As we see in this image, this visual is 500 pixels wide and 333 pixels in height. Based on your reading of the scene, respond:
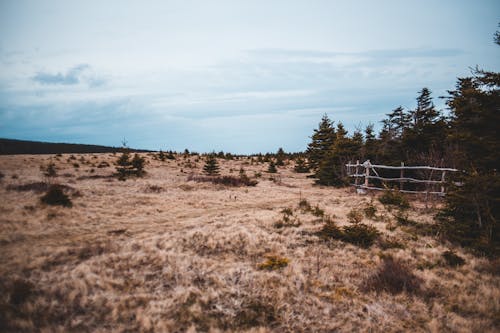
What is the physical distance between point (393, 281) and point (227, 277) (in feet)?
13.2

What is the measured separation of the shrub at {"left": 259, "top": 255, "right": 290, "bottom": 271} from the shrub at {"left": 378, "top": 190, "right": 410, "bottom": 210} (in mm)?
7626

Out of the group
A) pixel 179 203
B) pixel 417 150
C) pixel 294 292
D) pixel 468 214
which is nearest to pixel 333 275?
pixel 294 292

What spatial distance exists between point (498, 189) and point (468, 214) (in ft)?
4.57

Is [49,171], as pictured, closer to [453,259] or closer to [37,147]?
[453,259]

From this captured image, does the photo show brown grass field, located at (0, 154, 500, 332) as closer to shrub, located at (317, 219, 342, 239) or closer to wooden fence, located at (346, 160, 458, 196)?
shrub, located at (317, 219, 342, 239)

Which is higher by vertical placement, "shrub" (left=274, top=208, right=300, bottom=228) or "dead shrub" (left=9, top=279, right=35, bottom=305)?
"shrub" (left=274, top=208, right=300, bottom=228)

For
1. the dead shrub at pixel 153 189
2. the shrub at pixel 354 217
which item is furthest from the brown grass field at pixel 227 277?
the dead shrub at pixel 153 189

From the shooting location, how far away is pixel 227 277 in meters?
6.36

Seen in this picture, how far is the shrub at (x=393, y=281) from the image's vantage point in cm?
600

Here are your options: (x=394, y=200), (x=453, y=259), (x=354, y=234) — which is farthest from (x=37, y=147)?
(x=453, y=259)

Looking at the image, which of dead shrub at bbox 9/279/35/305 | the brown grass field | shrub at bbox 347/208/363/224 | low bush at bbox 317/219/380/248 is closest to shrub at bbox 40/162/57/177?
the brown grass field

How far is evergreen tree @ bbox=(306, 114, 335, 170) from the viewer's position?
1130 inches

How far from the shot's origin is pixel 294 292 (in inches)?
233

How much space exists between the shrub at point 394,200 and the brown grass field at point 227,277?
129 cm
